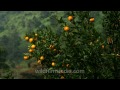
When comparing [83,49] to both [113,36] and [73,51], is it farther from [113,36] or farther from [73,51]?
[113,36]

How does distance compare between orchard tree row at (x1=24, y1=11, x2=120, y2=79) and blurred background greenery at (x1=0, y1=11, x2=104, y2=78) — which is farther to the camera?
blurred background greenery at (x1=0, y1=11, x2=104, y2=78)

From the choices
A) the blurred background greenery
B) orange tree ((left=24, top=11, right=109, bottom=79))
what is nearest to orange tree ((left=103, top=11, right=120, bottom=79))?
orange tree ((left=24, top=11, right=109, bottom=79))

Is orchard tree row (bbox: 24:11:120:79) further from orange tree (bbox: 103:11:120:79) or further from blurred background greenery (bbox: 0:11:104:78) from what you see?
blurred background greenery (bbox: 0:11:104:78)

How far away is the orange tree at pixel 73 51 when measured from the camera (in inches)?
195

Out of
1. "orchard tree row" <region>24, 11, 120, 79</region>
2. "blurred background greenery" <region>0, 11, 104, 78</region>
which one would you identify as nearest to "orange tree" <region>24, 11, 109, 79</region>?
"orchard tree row" <region>24, 11, 120, 79</region>

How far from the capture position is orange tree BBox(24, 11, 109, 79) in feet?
16.2

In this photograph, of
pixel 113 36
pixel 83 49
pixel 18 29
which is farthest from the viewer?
pixel 18 29

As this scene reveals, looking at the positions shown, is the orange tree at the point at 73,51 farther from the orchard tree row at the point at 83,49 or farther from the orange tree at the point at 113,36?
the orange tree at the point at 113,36

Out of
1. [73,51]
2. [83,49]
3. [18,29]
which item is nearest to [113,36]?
[83,49]

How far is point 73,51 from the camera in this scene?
502cm

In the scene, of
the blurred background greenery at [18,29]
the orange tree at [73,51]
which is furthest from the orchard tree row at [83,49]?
the blurred background greenery at [18,29]
